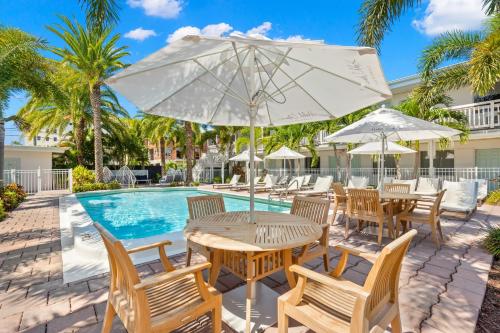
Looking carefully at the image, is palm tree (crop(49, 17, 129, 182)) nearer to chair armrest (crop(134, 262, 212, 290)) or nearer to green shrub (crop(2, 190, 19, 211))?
green shrub (crop(2, 190, 19, 211))

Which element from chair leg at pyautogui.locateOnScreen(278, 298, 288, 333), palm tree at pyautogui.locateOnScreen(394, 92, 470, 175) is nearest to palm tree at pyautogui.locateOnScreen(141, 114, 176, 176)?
palm tree at pyautogui.locateOnScreen(394, 92, 470, 175)

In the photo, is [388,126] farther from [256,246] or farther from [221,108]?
[256,246]

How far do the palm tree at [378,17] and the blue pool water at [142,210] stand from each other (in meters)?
6.87

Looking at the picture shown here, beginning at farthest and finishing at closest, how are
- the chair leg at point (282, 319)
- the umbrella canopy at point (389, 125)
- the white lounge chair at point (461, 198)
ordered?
the white lounge chair at point (461, 198) < the umbrella canopy at point (389, 125) < the chair leg at point (282, 319)

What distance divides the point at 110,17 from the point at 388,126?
19.8ft

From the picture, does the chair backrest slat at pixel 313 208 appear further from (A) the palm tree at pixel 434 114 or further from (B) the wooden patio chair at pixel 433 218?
(A) the palm tree at pixel 434 114

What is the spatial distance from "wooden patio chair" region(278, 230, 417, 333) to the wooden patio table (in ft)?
1.42

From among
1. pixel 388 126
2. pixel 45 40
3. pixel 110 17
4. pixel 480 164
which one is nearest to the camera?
pixel 110 17

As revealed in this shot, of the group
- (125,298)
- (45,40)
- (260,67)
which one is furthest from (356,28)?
(45,40)

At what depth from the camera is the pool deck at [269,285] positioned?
286 cm

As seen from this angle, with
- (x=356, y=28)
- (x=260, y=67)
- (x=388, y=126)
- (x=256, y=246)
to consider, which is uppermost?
(x=356, y=28)

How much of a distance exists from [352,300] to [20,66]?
1167cm

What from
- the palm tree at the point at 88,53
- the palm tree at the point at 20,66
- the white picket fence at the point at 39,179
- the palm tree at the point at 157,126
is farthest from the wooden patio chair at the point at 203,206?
the palm tree at the point at 157,126

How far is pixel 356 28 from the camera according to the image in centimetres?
744
